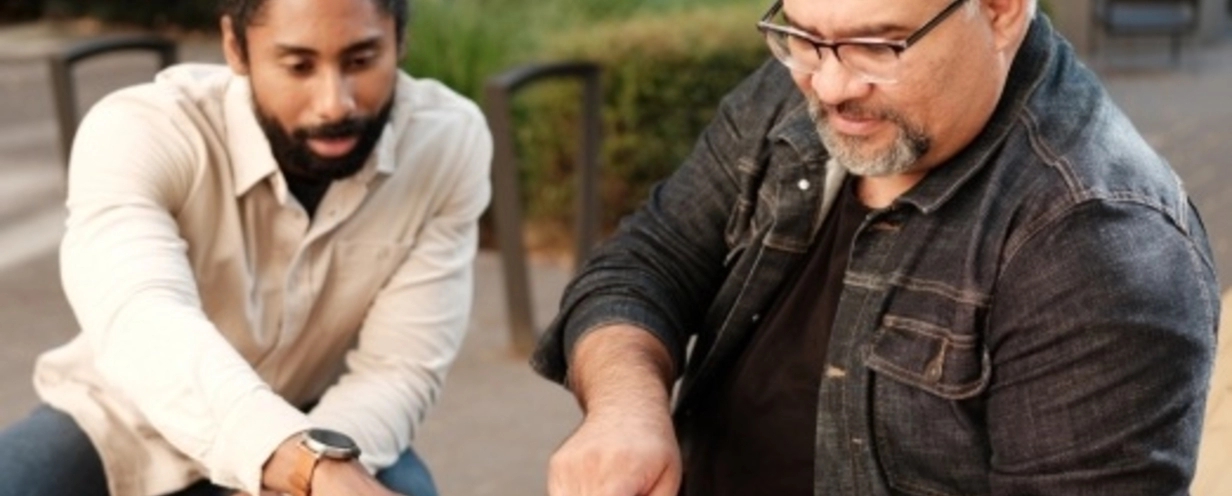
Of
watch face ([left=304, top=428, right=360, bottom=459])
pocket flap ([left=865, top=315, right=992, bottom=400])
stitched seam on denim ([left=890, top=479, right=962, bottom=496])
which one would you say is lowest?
watch face ([left=304, top=428, right=360, bottom=459])

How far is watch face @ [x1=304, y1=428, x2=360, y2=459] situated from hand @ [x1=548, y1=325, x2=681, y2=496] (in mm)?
299

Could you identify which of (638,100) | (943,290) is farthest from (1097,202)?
(638,100)

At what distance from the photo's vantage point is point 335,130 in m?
3.30

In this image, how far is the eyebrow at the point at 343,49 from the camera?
3264 millimetres

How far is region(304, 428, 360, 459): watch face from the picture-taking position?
2.96 metres

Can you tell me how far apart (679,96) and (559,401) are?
6.73 ft

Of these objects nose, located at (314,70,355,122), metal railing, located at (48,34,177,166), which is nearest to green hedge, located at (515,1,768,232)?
metal railing, located at (48,34,177,166)

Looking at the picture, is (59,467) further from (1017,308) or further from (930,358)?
(1017,308)

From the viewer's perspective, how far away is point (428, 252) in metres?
3.58

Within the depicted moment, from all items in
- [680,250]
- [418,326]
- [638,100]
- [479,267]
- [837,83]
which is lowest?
[479,267]

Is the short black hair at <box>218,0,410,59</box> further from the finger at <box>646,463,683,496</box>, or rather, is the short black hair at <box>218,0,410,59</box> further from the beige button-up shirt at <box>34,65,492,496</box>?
the finger at <box>646,463,683,496</box>

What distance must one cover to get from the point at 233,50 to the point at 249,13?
103mm

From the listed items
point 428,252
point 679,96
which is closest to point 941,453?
point 428,252

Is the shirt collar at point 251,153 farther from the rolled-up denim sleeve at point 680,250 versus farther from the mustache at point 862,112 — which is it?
the mustache at point 862,112
